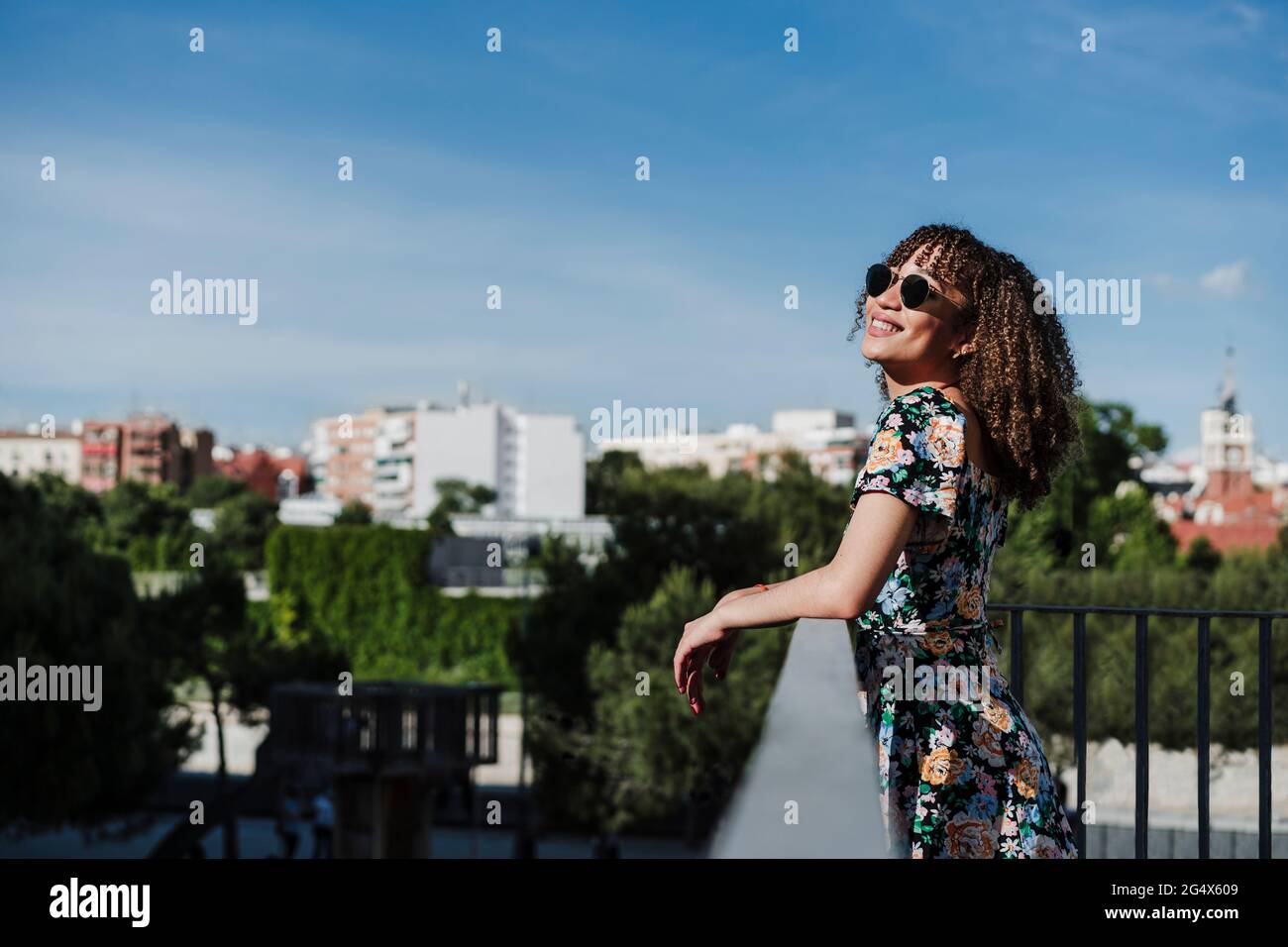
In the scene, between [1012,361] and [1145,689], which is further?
[1145,689]

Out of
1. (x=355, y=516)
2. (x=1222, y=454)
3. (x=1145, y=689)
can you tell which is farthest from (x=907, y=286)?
(x=1222, y=454)

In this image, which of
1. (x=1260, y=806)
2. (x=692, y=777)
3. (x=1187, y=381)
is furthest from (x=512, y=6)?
(x=1260, y=806)

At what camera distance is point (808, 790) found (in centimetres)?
118

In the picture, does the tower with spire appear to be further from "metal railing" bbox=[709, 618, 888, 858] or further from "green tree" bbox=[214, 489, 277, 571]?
"metal railing" bbox=[709, 618, 888, 858]

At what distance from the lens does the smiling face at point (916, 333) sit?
2014mm

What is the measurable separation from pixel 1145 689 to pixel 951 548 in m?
1.39

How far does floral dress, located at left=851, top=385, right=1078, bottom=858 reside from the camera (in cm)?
192

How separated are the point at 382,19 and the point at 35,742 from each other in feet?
153

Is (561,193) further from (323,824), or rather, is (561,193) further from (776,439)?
(776,439)

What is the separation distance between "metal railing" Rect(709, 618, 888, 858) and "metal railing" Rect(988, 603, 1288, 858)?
1.56 m

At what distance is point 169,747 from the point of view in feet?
81.4

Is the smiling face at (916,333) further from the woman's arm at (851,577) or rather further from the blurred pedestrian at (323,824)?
the blurred pedestrian at (323,824)

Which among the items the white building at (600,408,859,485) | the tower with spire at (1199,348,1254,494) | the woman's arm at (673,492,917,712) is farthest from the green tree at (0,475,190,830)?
the white building at (600,408,859,485)

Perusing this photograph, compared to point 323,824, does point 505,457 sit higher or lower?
higher
